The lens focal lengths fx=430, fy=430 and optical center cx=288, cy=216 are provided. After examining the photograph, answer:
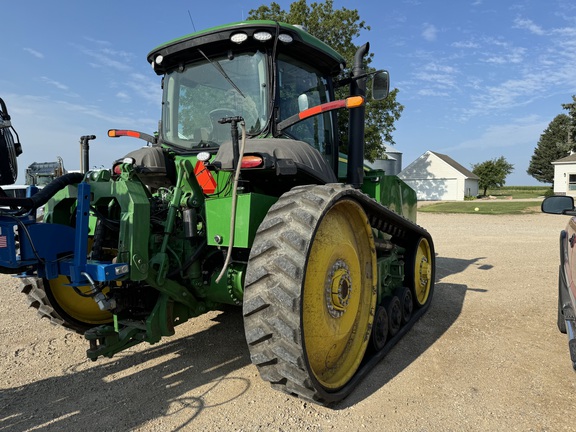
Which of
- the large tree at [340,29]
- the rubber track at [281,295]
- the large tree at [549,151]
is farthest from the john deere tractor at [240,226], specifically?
the large tree at [549,151]

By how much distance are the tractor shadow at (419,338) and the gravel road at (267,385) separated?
0.05 ft

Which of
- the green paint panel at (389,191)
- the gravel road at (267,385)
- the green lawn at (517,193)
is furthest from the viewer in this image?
the green lawn at (517,193)

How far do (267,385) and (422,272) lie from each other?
115 inches

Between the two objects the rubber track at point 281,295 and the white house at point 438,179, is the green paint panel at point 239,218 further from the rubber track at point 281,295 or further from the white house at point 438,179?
the white house at point 438,179

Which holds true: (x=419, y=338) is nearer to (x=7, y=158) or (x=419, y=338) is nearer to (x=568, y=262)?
(x=568, y=262)

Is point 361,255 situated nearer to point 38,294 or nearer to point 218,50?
point 218,50

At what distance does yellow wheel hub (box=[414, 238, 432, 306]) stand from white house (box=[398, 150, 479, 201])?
3892cm

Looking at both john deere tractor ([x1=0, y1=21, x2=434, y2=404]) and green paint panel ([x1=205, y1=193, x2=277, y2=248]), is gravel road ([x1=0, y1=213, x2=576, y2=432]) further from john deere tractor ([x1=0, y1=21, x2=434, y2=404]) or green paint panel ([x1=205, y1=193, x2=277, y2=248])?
green paint panel ([x1=205, y1=193, x2=277, y2=248])

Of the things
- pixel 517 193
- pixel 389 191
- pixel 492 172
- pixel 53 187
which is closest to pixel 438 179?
pixel 492 172

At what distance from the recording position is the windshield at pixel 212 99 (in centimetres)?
362

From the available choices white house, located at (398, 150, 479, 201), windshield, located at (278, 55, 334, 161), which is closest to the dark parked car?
windshield, located at (278, 55, 334, 161)

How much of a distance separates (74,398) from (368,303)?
8.14ft

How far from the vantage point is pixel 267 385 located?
3.39 metres

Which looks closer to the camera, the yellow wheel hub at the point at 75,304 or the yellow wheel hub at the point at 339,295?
the yellow wheel hub at the point at 339,295
